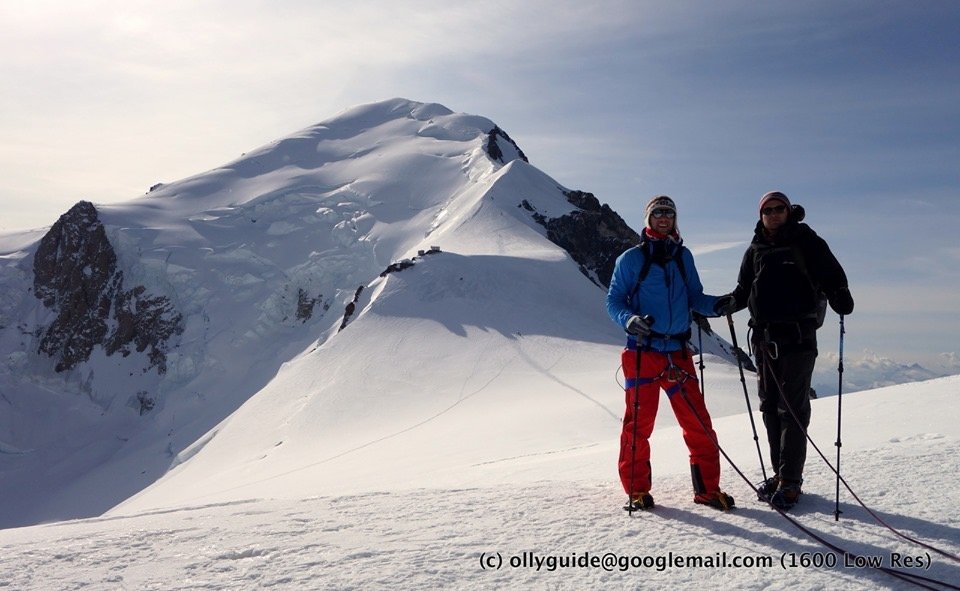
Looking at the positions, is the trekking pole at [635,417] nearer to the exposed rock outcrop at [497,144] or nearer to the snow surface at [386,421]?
the snow surface at [386,421]

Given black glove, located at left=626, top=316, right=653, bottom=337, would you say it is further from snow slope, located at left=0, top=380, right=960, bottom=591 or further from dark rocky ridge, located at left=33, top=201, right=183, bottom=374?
dark rocky ridge, located at left=33, top=201, right=183, bottom=374

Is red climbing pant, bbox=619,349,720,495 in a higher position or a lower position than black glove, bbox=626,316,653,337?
lower

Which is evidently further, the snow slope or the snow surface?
the snow surface

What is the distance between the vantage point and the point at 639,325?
5.26m

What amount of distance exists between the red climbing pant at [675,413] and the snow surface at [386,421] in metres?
0.30

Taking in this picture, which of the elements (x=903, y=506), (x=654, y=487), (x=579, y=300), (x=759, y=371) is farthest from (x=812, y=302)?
(x=579, y=300)

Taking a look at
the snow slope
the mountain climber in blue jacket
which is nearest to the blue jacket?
the mountain climber in blue jacket

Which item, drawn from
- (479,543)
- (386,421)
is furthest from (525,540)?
(386,421)

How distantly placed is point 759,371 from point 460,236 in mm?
39476

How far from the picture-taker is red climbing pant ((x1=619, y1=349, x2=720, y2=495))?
5398 mm

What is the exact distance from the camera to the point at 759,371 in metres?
5.78

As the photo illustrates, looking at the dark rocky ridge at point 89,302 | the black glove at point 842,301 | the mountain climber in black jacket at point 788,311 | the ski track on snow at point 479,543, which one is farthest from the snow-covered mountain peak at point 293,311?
the black glove at point 842,301

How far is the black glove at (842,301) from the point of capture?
17.2 feet

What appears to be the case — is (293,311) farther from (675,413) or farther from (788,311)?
(788,311)
